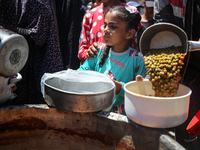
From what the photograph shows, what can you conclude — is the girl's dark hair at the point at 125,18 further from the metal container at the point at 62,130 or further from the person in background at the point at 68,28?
the person in background at the point at 68,28

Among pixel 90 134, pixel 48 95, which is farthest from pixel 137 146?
pixel 48 95

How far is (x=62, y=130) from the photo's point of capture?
1.29 meters

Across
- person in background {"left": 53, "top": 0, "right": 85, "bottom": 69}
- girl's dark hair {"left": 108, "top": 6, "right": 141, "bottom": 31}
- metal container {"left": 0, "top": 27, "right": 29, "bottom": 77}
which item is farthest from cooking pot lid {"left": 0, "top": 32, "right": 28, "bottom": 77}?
person in background {"left": 53, "top": 0, "right": 85, "bottom": 69}

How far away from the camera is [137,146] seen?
3.62 ft

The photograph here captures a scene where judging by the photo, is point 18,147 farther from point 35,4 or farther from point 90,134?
point 35,4

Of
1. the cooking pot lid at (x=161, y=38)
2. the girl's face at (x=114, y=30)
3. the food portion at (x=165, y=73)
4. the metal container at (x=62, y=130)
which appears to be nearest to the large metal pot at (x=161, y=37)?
the cooking pot lid at (x=161, y=38)

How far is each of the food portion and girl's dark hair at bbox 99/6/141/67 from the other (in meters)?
0.61

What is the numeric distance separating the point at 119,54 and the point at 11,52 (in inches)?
37.7

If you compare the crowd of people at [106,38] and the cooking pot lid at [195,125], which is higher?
the crowd of people at [106,38]

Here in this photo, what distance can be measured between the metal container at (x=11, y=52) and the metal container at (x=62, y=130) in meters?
0.30

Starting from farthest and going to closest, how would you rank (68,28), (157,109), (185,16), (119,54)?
(68,28) → (119,54) → (185,16) → (157,109)

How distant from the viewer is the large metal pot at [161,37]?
1351 millimetres

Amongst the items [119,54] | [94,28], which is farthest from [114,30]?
[94,28]

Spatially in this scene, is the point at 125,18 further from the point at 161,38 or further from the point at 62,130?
the point at 62,130
